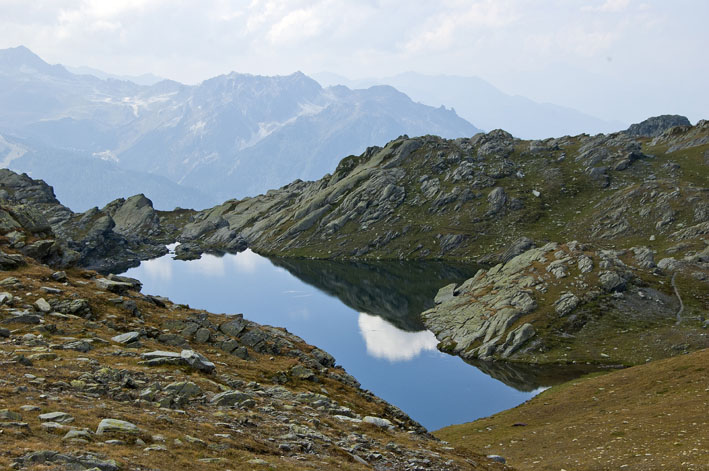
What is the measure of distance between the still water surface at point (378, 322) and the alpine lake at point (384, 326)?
20 centimetres

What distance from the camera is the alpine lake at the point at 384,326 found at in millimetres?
88438

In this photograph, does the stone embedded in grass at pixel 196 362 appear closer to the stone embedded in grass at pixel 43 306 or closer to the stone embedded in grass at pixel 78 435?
the stone embedded in grass at pixel 43 306

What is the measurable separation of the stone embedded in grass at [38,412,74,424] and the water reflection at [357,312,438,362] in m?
91.4

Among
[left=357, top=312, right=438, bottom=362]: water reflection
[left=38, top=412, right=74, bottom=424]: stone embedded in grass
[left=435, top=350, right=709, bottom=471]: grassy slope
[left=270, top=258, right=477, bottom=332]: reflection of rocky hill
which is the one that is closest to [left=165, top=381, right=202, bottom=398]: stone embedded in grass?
[left=38, top=412, right=74, bottom=424]: stone embedded in grass

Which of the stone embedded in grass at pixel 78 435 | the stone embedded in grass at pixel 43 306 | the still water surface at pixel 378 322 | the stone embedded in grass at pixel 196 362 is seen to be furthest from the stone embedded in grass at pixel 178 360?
the still water surface at pixel 378 322

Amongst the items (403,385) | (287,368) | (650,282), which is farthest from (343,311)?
(287,368)

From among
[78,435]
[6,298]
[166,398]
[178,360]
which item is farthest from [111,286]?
[78,435]

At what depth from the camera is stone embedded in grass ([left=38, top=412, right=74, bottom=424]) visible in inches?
865

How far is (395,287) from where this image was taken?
557 ft

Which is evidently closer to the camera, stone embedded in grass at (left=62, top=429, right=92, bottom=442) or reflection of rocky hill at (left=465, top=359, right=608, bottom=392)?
stone embedded in grass at (left=62, top=429, right=92, bottom=442)

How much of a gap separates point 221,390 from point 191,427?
8.64 meters

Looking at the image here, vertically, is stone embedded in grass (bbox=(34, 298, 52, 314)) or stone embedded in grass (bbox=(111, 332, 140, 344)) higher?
stone embedded in grass (bbox=(34, 298, 52, 314))

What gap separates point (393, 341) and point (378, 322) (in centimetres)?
1660

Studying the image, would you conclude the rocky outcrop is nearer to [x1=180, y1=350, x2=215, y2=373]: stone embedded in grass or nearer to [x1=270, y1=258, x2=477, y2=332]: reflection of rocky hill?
[x1=180, y1=350, x2=215, y2=373]: stone embedded in grass
